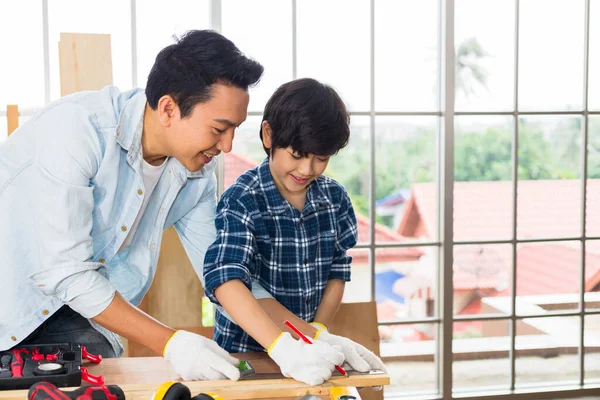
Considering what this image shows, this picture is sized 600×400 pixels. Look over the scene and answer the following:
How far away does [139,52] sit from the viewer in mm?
2652

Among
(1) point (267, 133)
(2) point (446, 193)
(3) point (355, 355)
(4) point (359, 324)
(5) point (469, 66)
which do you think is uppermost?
(5) point (469, 66)

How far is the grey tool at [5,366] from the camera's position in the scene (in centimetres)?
108

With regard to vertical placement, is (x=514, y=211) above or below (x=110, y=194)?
below

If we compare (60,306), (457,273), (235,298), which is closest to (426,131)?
(457,273)

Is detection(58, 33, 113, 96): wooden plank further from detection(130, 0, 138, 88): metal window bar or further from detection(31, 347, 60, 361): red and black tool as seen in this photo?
detection(31, 347, 60, 361): red and black tool

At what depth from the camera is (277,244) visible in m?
1.57

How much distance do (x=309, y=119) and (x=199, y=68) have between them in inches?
11.3

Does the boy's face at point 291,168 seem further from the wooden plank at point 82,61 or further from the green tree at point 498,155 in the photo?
the green tree at point 498,155

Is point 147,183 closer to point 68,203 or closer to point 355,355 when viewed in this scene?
point 68,203

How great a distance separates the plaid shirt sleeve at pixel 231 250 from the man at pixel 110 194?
0.47 feet

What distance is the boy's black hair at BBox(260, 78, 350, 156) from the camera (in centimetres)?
147

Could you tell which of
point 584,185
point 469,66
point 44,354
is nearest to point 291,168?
point 44,354

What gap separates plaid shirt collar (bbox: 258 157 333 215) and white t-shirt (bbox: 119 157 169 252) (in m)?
0.25

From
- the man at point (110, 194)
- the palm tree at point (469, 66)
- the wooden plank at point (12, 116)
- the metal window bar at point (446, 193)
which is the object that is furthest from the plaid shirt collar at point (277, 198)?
the palm tree at point (469, 66)
